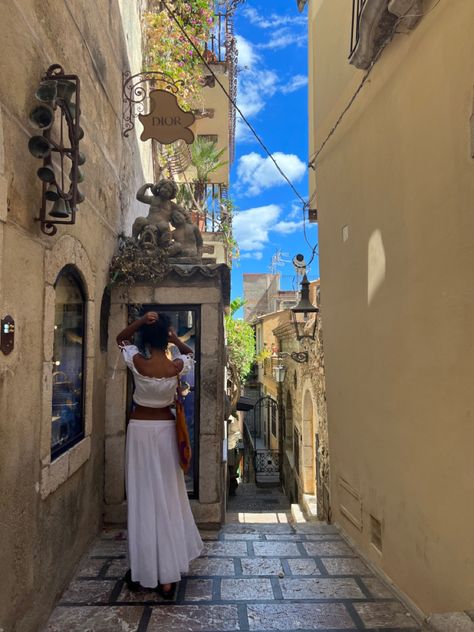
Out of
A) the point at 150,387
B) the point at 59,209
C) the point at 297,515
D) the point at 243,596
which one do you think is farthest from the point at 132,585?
A: the point at 297,515

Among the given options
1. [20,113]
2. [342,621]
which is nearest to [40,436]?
[20,113]

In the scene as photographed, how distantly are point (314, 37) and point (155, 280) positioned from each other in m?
5.08

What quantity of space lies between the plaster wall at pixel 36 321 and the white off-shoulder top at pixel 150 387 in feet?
1.76

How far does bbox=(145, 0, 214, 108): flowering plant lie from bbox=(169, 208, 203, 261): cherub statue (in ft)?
10.2

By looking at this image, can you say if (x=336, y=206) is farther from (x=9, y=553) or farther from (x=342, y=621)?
(x=9, y=553)

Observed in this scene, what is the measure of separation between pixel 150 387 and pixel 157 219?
105 inches

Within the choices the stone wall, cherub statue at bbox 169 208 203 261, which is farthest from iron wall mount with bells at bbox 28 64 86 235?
the stone wall

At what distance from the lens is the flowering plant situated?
24.8 ft

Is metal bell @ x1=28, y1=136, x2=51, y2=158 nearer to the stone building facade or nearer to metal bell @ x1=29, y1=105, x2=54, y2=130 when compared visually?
metal bell @ x1=29, y1=105, x2=54, y2=130

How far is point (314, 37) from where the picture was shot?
7191mm

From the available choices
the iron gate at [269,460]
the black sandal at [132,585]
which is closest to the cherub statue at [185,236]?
the black sandal at [132,585]

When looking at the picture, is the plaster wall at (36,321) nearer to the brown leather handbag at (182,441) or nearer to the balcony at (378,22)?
the brown leather handbag at (182,441)

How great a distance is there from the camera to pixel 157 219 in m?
5.30

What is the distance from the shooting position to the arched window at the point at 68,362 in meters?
3.30
